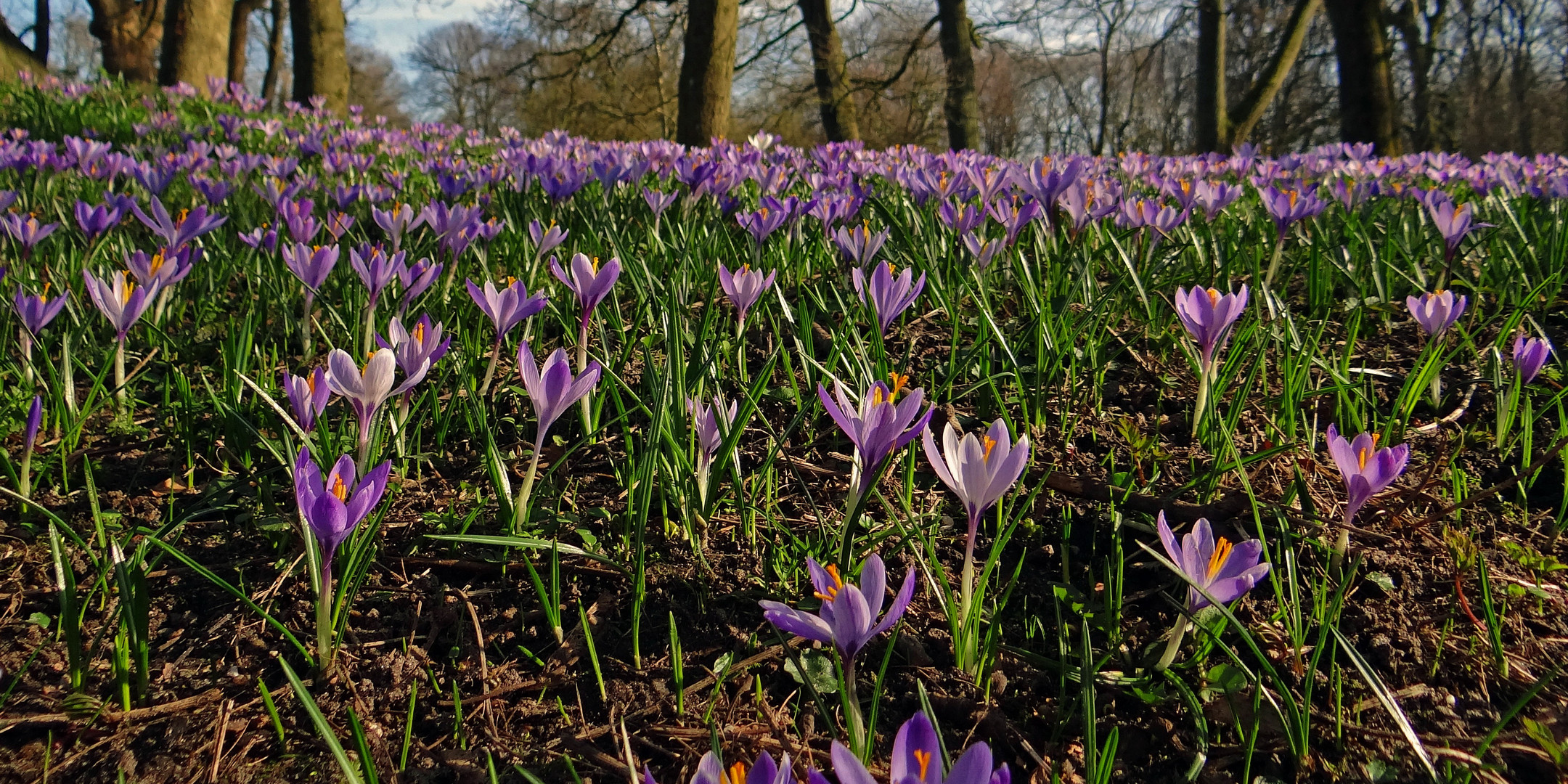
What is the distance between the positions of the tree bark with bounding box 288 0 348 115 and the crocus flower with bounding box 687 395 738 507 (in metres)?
11.2

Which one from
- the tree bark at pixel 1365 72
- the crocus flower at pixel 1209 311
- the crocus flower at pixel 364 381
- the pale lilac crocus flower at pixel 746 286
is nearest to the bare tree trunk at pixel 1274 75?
the tree bark at pixel 1365 72

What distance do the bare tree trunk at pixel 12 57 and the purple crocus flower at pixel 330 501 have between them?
11.6 meters

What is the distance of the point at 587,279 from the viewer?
1554 mm

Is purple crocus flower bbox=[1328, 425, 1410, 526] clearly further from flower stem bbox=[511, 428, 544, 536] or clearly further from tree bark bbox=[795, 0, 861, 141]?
tree bark bbox=[795, 0, 861, 141]

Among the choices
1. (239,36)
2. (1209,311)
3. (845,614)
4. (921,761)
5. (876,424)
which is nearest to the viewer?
(921,761)

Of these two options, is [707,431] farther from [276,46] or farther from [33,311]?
[276,46]

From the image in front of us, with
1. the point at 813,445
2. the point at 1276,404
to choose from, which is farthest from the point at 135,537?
the point at 1276,404

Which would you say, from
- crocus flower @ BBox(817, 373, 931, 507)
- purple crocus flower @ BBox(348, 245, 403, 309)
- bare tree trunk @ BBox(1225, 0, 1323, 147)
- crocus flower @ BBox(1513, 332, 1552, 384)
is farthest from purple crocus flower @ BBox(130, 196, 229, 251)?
bare tree trunk @ BBox(1225, 0, 1323, 147)

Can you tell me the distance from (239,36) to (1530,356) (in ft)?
86.2

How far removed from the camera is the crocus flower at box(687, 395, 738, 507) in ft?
4.18

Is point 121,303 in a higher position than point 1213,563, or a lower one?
higher

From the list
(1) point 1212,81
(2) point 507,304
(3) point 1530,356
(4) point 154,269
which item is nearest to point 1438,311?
(3) point 1530,356

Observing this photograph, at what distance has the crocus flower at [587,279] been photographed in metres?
1.51

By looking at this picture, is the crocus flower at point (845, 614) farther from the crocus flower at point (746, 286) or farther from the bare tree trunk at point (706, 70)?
the bare tree trunk at point (706, 70)
